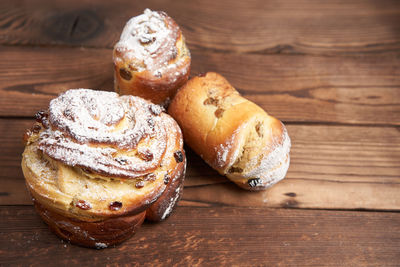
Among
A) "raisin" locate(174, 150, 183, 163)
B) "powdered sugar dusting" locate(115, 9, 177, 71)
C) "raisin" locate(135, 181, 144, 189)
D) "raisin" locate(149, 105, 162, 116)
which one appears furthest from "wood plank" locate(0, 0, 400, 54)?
"raisin" locate(135, 181, 144, 189)

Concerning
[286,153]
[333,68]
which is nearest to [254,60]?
[333,68]

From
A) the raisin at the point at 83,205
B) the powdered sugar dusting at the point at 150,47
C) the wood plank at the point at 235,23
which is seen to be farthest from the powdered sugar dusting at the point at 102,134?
the wood plank at the point at 235,23

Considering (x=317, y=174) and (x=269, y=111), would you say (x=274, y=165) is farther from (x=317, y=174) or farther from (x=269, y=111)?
(x=269, y=111)

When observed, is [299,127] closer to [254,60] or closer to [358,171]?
[358,171]

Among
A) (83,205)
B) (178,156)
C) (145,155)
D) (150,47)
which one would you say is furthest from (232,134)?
(83,205)

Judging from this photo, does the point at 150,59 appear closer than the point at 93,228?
No

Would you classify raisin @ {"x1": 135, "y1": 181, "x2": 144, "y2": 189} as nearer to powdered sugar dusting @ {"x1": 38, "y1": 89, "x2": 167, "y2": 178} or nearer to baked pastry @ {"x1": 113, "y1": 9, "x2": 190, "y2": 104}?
powdered sugar dusting @ {"x1": 38, "y1": 89, "x2": 167, "y2": 178}
